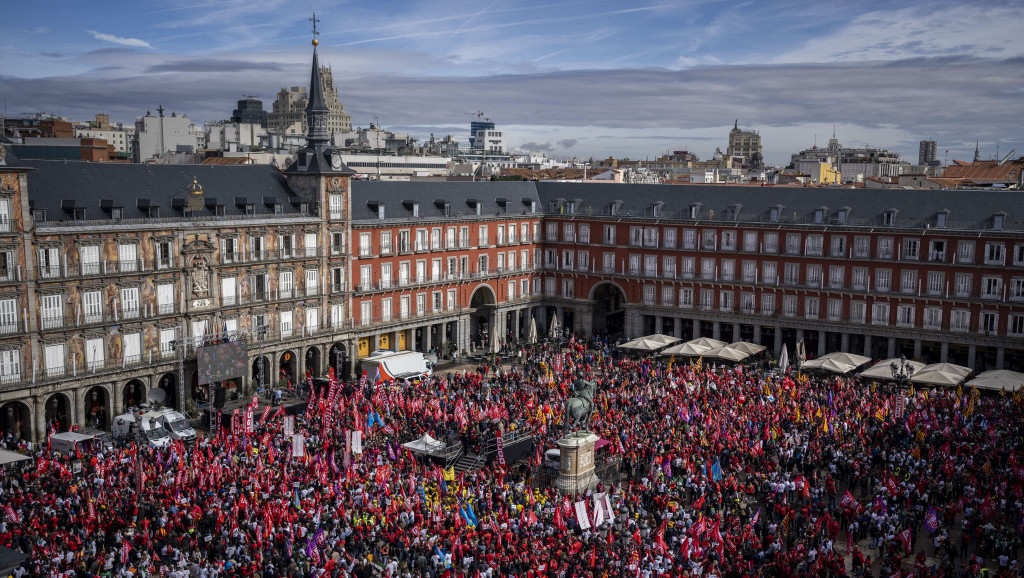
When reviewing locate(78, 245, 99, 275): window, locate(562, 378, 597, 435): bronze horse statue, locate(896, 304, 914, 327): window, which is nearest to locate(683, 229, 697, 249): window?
locate(896, 304, 914, 327): window

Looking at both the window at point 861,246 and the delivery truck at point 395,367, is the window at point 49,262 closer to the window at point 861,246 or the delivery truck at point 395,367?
the delivery truck at point 395,367

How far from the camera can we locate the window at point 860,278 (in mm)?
72750

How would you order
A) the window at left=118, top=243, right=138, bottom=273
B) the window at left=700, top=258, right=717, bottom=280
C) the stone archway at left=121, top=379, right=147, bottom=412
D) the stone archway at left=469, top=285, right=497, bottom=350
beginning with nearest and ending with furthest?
the window at left=118, top=243, right=138, bottom=273 < the stone archway at left=121, top=379, right=147, bottom=412 < the window at left=700, top=258, right=717, bottom=280 < the stone archway at left=469, top=285, right=497, bottom=350

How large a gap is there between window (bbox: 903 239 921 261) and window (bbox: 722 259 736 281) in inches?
533

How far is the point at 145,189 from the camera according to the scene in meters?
59.8

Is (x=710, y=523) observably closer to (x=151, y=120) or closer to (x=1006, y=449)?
(x=1006, y=449)

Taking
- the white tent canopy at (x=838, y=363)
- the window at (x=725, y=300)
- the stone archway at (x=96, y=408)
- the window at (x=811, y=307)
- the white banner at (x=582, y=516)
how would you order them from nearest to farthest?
the white banner at (x=582, y=516)
the stone archway at (x=96, y=408)
the white tent canopy at (x=838, y=363)
the window at (x=811, y=307)
the window at (x=725, y=300)

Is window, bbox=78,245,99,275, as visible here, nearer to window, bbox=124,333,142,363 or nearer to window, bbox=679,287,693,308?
window, bbox=124,333,142,363

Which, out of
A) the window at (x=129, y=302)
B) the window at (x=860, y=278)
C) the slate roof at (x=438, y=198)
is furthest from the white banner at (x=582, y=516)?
the window at (x=860, y=278)

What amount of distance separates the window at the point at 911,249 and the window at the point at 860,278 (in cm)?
321

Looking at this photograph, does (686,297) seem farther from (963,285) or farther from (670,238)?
(963,285)

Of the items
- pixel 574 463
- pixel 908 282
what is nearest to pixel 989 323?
pixel 908 282

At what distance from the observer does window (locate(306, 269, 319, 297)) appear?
222ft

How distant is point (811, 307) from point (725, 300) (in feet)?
23.6
